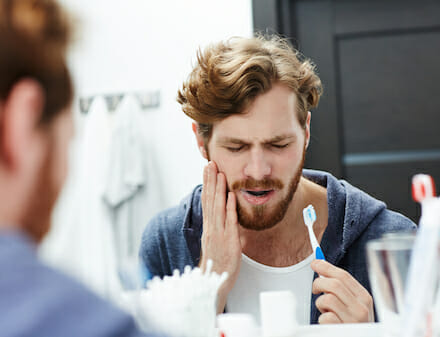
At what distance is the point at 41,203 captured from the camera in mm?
322

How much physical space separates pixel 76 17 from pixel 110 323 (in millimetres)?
194

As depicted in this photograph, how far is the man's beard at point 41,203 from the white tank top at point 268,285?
3.01 feet

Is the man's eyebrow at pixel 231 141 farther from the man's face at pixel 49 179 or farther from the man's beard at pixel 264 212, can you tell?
the man's face at pixel 49 179

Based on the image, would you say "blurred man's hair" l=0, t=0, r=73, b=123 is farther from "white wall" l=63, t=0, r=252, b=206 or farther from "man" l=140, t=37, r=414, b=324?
"white wall" l=63, t=0, r=252, b=206

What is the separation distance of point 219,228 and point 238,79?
34 cm

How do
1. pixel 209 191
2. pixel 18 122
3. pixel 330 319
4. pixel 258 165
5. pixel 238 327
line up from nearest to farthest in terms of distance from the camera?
pixel 18 122, pixel 238 327, pixel 330 319, pixel 258 165, pixel 209 191

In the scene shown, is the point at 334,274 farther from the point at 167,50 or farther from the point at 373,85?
the point at 167,50

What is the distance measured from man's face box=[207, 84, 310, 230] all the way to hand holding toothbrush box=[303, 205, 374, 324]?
0.37 m

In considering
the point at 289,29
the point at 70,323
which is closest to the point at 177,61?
the point at 289,29

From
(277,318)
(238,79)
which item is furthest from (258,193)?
(277,318)

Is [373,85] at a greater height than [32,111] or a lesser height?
greater

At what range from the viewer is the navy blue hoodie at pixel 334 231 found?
1228mm

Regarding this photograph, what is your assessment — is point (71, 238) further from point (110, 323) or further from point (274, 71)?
point (110, 323)

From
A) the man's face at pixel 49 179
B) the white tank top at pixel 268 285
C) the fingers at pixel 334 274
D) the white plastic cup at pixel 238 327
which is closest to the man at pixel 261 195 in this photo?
the white tank top at pixel 268 285
